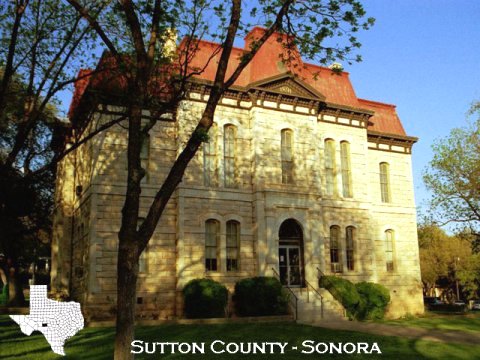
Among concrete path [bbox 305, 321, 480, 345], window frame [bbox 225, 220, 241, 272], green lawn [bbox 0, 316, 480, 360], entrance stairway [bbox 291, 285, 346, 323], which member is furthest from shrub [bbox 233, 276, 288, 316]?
green lawn [bbox 0, 316, 480, 360]

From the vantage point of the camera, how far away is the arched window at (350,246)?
2511 cm

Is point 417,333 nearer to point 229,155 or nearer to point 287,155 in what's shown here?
point 287,155

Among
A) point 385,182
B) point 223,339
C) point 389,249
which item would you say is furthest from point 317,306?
point 385,182

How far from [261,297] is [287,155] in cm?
724

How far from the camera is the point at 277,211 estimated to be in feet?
73.5

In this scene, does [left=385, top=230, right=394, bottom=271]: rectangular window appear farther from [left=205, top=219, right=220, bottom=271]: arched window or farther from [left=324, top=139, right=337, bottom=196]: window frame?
[left=205, top=219, right=220, bottom=271]: arched window

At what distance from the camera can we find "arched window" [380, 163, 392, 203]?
1091 inches

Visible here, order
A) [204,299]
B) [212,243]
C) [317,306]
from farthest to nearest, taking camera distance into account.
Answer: [212,243] < [317,306] < [204,299]

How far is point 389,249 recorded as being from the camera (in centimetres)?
2712

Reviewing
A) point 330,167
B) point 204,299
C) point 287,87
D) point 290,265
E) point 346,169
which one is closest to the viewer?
point 204,299

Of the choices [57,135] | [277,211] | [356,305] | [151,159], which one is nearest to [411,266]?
[356,305]

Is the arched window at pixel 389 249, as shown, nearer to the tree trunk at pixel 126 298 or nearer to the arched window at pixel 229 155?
the arched window at pixel 229 155

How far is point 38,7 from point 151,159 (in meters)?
8.85

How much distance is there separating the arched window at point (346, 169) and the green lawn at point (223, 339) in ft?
34.4
